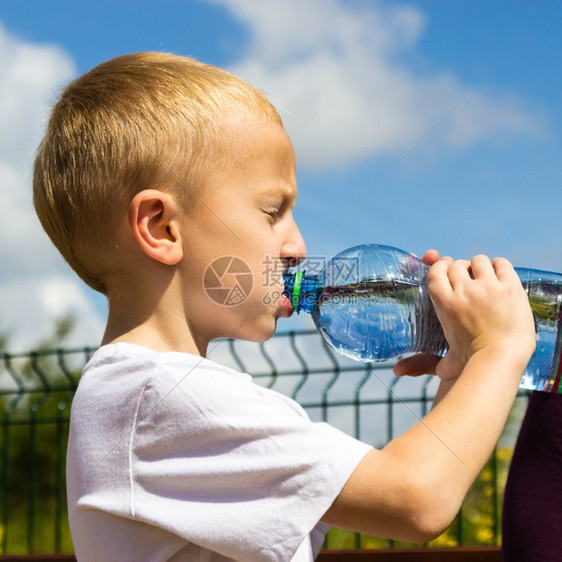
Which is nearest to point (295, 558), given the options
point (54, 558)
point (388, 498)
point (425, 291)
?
point (388, 498)

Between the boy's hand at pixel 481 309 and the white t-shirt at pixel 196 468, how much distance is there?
30cm

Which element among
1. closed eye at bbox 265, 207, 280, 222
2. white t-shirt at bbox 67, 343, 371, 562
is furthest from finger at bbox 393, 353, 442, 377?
white t-shirt at bbox 67, 343, 371, 562

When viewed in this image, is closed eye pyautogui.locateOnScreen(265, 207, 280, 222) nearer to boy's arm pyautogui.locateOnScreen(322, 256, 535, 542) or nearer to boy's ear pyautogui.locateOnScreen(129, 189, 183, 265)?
boy's ear pyautogui.locateOnScreen(129, 189, 183, 265)

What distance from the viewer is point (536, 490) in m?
1.66

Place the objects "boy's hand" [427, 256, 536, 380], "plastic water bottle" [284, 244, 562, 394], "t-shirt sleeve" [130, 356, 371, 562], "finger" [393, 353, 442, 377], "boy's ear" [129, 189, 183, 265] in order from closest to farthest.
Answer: "t-shirt sleeve" [130, 356, 371, 562] < "boy's hand" [427, 256, 536, 380] < "boy's ear" [129, 189, 183, 265] < "finger" [393, 353, 442, 377] < "plastic water bottle" [284, 244, 562, 394]

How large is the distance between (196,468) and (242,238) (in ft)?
1.50

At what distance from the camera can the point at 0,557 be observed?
396 cm

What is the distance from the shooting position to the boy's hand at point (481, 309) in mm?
1286

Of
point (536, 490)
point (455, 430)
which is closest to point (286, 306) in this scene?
point (455, 430)

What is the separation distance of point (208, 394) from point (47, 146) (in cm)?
75

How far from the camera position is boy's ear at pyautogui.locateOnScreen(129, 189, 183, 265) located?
1.41 m

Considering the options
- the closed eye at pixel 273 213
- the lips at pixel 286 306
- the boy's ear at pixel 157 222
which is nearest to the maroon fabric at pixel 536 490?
the lips at pixel 286 306

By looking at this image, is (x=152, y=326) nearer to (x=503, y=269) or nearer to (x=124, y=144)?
(x=124, y=144)

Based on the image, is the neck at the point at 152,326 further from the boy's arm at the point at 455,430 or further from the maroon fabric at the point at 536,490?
the maroon fabric at the point at 536,490
